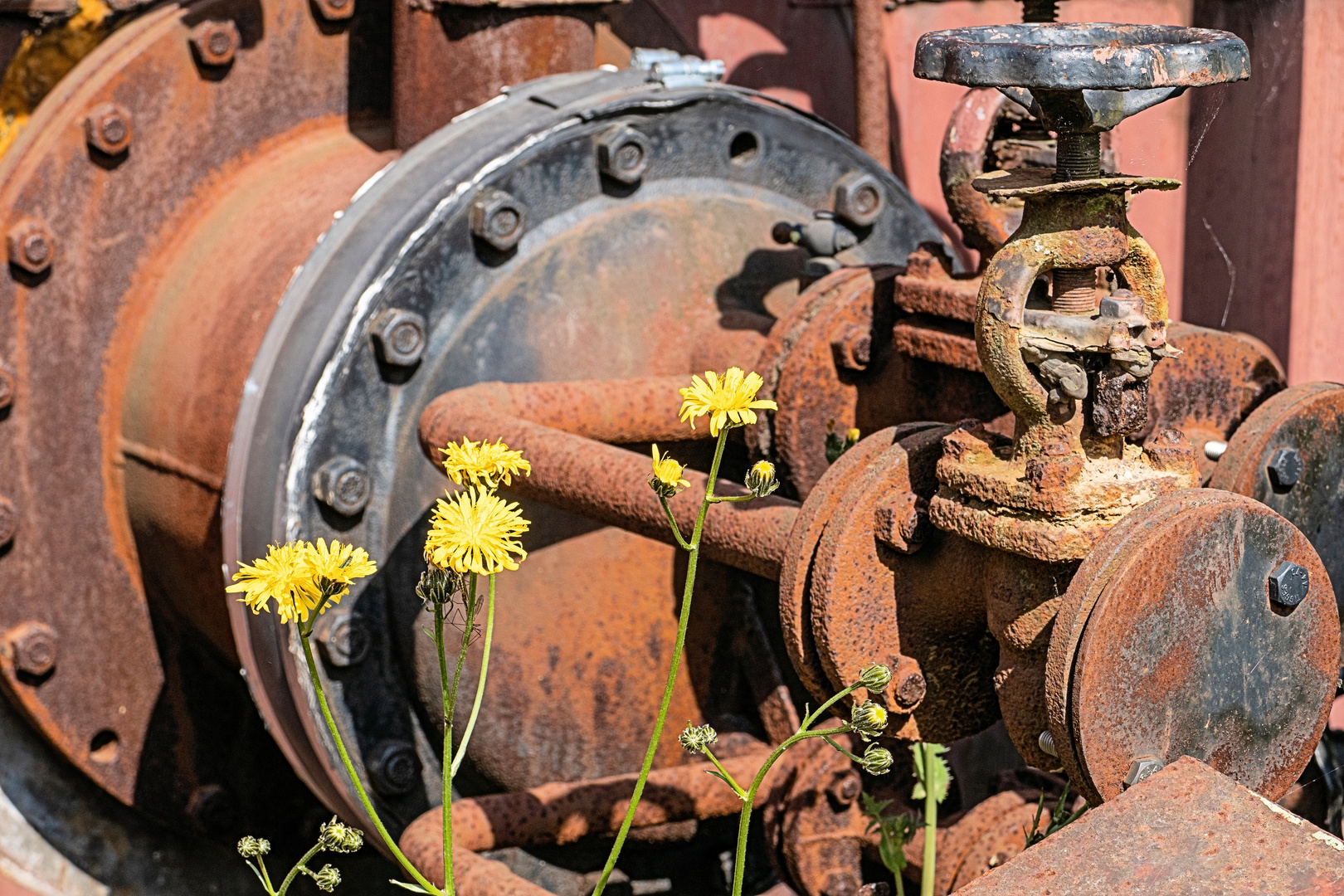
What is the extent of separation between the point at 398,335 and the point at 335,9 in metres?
0.74

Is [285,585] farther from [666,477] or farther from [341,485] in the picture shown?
[341,485]

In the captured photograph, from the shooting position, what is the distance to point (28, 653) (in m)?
2.33

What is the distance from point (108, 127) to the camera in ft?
7.57

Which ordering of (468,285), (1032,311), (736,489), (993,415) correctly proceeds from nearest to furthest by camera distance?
(1032,311)
(736,489)
(993,415)
(468,285)

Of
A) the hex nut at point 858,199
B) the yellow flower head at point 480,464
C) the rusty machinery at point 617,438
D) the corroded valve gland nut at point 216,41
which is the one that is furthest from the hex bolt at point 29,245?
the yellow flower head at point 480,464

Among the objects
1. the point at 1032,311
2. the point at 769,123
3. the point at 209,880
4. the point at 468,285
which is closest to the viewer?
the point at 1032,311

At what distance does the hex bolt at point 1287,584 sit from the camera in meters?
1.30

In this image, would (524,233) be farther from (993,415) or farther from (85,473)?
(85,473)

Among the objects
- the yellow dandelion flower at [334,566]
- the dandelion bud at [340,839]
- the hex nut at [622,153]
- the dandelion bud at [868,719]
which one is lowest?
the dandelion bud at [340,839]

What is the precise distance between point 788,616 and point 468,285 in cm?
74

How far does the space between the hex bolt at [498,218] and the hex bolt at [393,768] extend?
0.64 m

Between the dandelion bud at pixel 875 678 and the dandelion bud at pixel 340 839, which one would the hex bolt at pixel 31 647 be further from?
the dandelion bud at pixel 875 678

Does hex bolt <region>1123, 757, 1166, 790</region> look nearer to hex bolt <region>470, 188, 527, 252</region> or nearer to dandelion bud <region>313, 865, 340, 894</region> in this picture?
dandelion bud <region>313, 865, 340, 894</region>

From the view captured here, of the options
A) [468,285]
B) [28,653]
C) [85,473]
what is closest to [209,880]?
[28,653]
